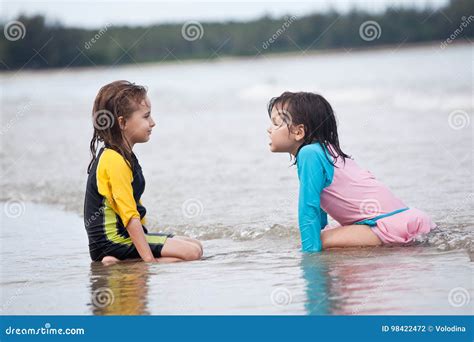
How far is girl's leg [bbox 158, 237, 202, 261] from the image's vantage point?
5938 millimetres

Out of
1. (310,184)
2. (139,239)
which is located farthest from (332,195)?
(139,239)

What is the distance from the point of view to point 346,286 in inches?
194

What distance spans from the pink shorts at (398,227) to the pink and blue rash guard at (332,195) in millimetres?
40

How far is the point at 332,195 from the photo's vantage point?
5914 millimetres

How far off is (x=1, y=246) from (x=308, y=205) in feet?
9.08

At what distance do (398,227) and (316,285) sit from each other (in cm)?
113

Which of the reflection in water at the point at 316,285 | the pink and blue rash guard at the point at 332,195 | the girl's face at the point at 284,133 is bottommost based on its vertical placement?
the reflection in water at the point at 316,285

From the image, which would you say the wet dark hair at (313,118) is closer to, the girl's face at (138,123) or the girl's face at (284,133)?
the girl's face at (284,133)

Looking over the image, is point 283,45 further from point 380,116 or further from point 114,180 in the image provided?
point 114,180

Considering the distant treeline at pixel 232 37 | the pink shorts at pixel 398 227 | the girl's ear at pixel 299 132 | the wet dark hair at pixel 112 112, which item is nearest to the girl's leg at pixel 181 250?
the wet dark hair at pixel 112 112

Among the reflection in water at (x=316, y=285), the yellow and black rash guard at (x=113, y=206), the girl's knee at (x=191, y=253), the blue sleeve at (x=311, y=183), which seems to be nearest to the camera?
the reflection in water at (x=316, y=285)

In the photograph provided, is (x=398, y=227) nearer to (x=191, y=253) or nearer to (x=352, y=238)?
(x=352, y=238)

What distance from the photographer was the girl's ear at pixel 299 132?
19.6ft

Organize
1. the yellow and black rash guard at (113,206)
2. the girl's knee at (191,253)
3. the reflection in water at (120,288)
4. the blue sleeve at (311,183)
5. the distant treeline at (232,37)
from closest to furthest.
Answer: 1. the reflection in water at (120,288)
2. the yellow and black rash guard at (113,206)
3. the blue sleeve at (311,183)
4. the girl's knee at (191,253)
5. the distant treeline at (232,37)
